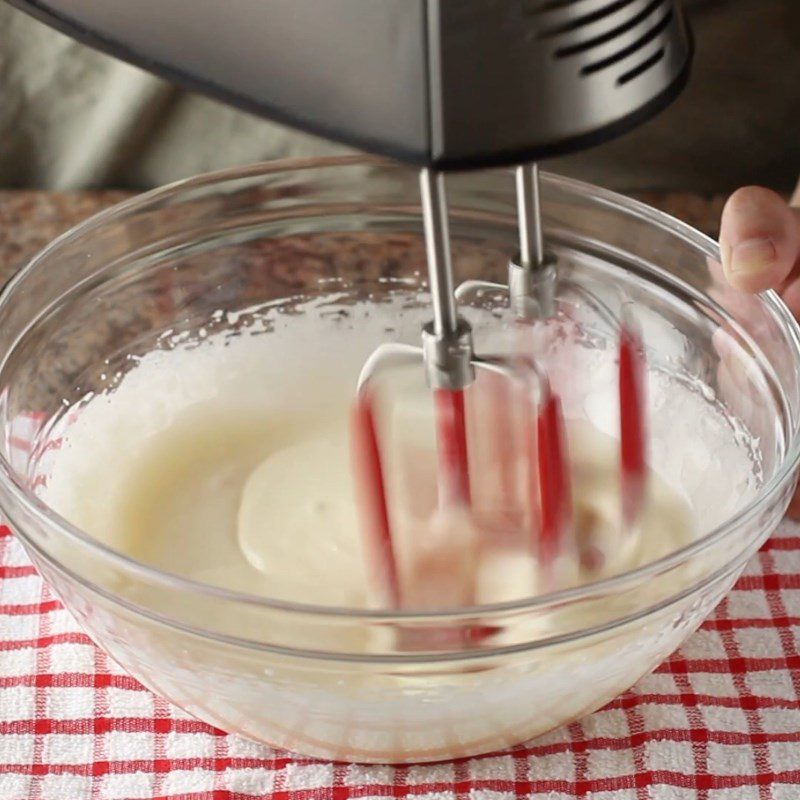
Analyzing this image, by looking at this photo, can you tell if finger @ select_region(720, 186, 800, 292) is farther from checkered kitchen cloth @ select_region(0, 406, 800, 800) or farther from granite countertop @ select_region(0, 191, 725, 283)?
granite countertop @ select_region(0, 191, 725, 283)

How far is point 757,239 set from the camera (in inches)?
31.2

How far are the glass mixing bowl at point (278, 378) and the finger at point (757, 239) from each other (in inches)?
0.8

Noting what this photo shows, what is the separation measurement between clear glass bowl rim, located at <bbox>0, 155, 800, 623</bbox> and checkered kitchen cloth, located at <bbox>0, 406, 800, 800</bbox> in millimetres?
134

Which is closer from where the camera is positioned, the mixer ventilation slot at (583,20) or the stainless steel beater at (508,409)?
the mixer ventilation slot at (583,20)

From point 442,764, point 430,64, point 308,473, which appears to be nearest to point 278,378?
point 308,473

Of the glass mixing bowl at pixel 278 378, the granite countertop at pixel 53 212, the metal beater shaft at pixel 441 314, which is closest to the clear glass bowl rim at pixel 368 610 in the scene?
the glass mixing bowl at pixel 278 378

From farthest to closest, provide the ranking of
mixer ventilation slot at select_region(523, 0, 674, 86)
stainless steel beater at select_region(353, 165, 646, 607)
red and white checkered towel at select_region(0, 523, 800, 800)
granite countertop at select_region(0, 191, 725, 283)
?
granite countertop at select_region(0, 191, 725, 283)
red and white checkered towel at select_region(0, 523, 800, 800)
stainless steel beater at select_region(353, 165, 646, 607)
mixer ventilation slot at select_region(523, 0, 674, 86)

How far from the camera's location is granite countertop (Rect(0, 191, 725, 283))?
1216 mm

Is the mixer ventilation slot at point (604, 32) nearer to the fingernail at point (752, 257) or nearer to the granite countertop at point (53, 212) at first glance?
the fingernail at point (752, 257)

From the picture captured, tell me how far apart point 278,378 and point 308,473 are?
0.36 ft

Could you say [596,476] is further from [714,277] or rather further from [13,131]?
[13,131]

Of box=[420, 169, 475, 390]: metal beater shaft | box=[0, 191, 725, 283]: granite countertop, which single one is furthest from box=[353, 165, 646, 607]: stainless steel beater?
box=[0, 191, 725, 283]: granite countertop

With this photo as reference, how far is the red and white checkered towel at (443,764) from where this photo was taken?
28.2 inches

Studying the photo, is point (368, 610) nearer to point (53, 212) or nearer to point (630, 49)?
point (630, 49)
